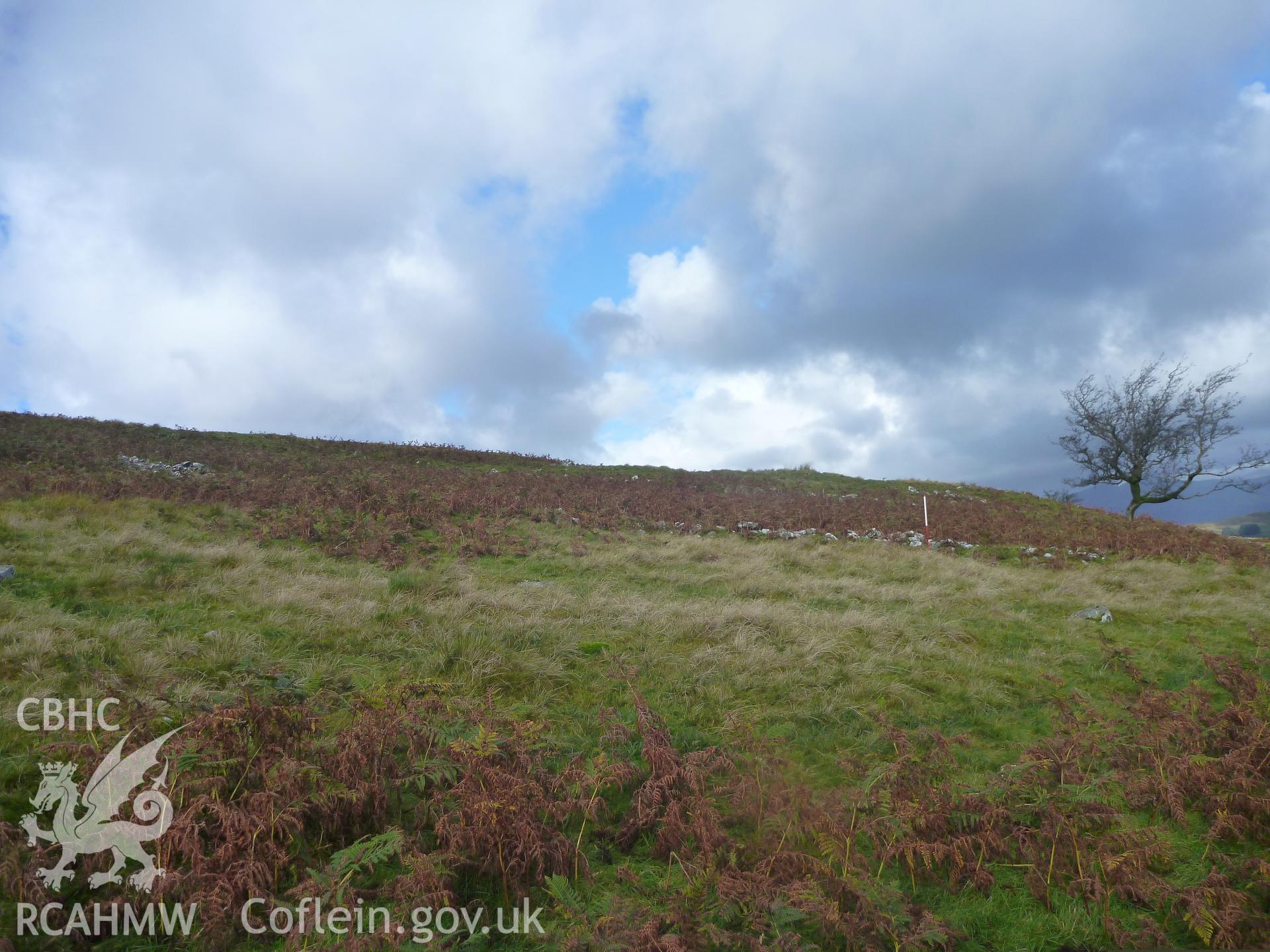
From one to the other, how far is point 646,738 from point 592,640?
103 inches

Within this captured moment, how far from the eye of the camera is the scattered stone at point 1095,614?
30.9 ft

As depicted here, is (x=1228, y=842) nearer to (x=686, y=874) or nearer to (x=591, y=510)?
(x=686, y=874)

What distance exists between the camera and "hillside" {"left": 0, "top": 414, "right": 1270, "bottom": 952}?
335 cm

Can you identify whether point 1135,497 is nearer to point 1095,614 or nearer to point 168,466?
point 1095,614

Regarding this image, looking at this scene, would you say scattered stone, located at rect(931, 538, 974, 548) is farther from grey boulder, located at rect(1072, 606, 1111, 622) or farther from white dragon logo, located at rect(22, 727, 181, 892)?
white dragon logo, located at rect(22, 727, 181, 892)

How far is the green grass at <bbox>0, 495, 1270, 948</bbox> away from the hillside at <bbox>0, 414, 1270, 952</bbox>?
4cm

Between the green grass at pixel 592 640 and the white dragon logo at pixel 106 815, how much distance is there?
0.26m

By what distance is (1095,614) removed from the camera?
9570 millimetres

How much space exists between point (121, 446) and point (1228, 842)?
26.4m

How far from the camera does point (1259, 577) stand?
44.8 ft

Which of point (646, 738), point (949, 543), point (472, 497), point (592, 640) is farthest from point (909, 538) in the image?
point (646, 738)
